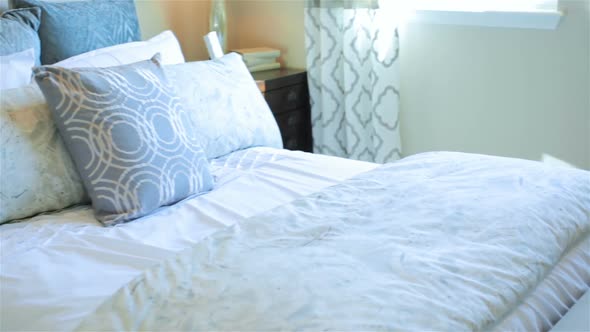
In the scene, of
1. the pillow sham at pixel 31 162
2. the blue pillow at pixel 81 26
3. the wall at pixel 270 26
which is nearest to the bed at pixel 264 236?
the pillow sham at pixel 31 162

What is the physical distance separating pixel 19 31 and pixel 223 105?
69cm

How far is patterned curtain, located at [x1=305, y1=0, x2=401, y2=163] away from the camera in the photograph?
9.37 feet

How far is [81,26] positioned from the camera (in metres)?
2.37

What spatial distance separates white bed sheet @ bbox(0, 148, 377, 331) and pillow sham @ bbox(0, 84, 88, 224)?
0.04 m

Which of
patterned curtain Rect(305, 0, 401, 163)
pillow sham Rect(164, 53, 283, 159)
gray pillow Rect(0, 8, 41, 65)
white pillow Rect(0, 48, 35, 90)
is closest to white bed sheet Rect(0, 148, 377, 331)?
pillow sham Rect(164, 53, 283, 159)

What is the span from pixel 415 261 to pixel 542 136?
1557 millimetres

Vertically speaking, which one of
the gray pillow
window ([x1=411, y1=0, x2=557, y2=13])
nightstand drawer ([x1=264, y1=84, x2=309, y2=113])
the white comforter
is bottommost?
nightstand drawer ([x1=264, y1=84, x2=309, y2=113])

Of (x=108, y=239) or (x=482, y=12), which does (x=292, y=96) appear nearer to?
(x=482, y=12)

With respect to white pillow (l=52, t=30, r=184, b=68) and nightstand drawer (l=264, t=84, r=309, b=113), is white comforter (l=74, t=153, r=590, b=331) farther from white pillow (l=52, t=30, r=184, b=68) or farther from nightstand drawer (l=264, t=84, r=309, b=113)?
nightstand drawer (l=264, t=84, r=309, b=113)

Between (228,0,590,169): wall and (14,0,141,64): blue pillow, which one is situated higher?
(14,0,141,64): blue pillow

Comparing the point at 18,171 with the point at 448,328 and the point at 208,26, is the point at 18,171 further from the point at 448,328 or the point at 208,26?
the point at 208,26

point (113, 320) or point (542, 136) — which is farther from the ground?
point (113, 320)

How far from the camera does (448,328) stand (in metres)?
1.02

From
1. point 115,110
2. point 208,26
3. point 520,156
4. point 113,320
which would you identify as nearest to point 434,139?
point 520,156
